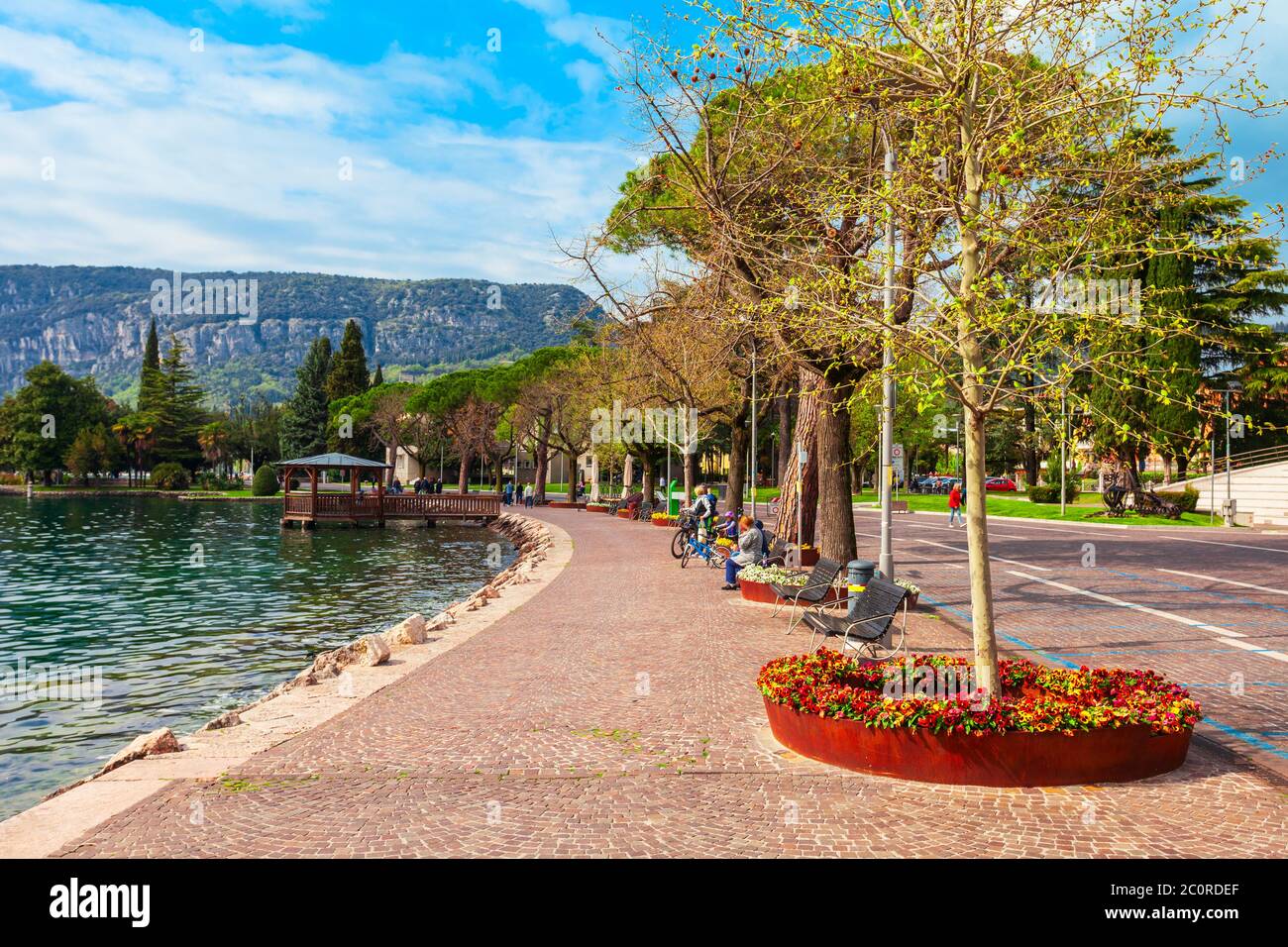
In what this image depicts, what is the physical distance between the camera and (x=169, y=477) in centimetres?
8938

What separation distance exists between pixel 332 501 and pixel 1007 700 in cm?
4834

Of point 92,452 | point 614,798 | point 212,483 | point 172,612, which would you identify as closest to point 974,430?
point 614,798

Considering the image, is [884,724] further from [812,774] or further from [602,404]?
[602,404]

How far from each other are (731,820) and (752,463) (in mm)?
32992

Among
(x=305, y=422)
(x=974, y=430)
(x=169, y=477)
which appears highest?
(x=305, y=422)

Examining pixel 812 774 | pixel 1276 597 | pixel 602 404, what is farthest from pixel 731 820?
pixel 602 404

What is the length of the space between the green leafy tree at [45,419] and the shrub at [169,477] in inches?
396

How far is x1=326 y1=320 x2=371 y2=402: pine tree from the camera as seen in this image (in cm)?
10062

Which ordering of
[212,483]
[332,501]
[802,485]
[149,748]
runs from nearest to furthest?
[149,748], [802,485], [332,501], [212,483]

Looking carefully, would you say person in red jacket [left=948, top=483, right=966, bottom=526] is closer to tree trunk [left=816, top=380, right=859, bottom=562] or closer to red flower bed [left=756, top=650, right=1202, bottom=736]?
tree trunk [left=816, top=380, right=859, bottom=562]

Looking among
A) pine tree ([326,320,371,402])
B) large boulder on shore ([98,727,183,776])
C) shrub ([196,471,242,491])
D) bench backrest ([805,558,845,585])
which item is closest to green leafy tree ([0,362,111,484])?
shrub ([196,471,242,491])

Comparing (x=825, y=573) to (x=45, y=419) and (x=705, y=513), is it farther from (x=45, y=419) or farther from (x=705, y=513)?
(x=45, y=419)

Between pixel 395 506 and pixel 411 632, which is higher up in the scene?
pixel 411 632

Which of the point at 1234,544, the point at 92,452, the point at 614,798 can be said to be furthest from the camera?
the point at 92,452
